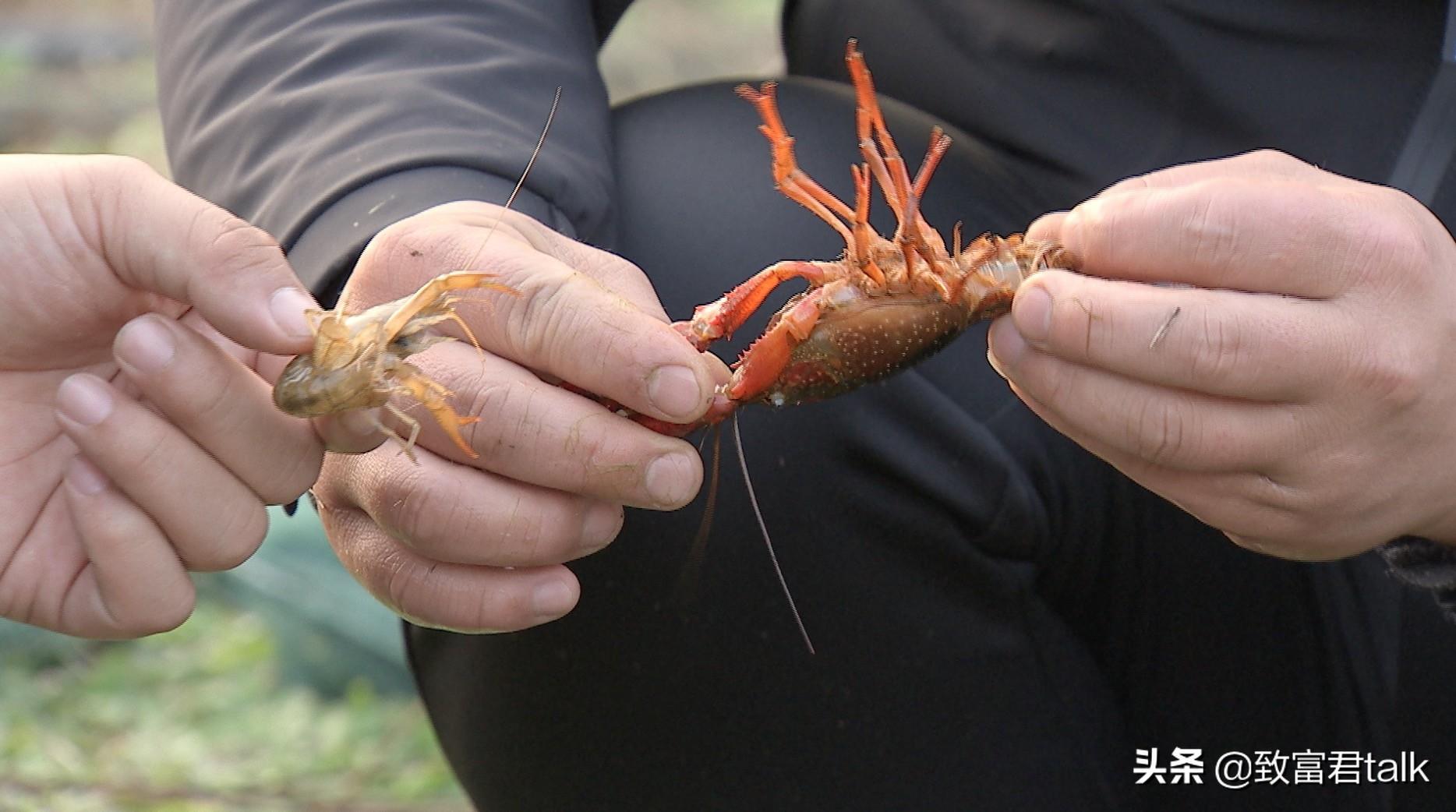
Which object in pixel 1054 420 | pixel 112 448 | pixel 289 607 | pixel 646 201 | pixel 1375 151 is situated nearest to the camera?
pixel 112 448

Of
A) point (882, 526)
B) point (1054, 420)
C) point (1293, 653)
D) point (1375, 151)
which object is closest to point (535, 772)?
point (882, 526)

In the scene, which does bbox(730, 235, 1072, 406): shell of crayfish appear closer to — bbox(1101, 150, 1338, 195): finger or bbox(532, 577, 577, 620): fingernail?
bbox(1101, 150, 1338, 195): finger

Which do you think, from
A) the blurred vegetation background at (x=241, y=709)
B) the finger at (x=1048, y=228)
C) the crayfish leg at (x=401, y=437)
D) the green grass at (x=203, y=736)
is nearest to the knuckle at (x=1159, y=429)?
the finger at (x=1048, y=228)

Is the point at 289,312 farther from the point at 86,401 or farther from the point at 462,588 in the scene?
the point at 462,588

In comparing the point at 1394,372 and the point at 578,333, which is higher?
the point at 1394,372

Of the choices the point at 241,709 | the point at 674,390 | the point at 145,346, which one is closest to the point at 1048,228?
the point at 674,390

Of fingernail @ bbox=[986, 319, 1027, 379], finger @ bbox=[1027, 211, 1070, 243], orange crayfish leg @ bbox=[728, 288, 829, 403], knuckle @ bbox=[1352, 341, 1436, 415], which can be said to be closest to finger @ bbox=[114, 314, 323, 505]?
orange crayfish leg @ bbox=[728, 288, 829, 403]

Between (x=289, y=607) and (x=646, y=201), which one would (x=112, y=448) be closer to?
(x=646, y=201)
